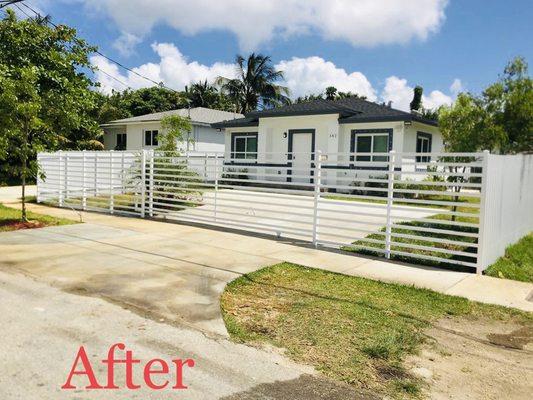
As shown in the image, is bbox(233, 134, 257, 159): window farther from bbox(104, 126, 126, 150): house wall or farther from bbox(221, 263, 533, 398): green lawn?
bbox(221, 263, 533, 398): green lawn

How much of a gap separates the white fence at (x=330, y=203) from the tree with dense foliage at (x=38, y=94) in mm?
1314

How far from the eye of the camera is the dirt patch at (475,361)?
12.4ft

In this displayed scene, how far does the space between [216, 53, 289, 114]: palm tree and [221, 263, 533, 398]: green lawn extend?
35.1 m

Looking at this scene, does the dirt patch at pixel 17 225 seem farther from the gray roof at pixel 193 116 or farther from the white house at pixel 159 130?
the gray roof at pixel 193 116

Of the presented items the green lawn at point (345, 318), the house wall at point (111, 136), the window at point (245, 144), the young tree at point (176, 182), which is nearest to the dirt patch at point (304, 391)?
the green lawn at point (345, 318)

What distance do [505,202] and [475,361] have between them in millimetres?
5232

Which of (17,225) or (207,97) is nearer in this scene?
(17,225)

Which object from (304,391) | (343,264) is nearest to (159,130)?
(343,264)

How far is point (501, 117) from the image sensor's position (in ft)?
54.8

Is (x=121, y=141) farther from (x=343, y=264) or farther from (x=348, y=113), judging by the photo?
(x=343, y=264)

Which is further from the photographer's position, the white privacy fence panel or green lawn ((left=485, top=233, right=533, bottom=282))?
green lawn ((left=485, top=233, right=533, bottom=282))

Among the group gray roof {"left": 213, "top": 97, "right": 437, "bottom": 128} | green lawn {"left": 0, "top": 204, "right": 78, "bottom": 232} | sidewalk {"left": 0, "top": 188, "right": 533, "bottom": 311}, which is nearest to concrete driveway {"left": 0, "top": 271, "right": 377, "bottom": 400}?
sidewalk {"left": 0, "top": 188, "right": 533, "bottom": 311}

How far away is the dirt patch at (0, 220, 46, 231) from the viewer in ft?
35.7

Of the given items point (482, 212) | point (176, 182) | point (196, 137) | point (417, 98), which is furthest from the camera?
point (417, 98)
